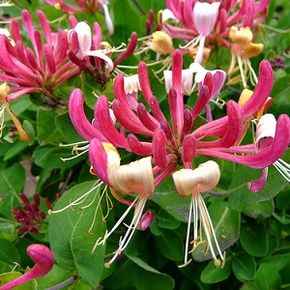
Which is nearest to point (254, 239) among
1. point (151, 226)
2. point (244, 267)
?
point (244, 267)

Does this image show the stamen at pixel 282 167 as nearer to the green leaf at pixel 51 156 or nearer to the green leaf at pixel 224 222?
the green leaf at pixel 224 222

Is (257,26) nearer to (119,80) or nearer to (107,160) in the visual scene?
(119,80)

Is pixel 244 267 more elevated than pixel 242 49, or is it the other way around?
pixel 242 49

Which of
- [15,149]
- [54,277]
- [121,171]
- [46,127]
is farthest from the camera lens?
[15,149]

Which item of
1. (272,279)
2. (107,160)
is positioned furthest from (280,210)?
(107,160)

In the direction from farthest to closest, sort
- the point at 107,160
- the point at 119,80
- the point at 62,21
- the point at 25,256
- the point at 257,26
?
the point at 62,21, the point at 257,26, the point at 25,256, the point at 119,80, the point at 107,160

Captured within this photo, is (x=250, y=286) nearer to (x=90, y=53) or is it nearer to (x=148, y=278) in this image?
(x=148, y=278)

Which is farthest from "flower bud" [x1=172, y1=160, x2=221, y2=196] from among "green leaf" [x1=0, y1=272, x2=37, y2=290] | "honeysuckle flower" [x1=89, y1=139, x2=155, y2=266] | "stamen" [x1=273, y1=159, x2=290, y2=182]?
"green leaf" [x1=0, y1=272, x2=37, y2=290]

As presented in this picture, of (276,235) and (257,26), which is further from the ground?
(257,26)
